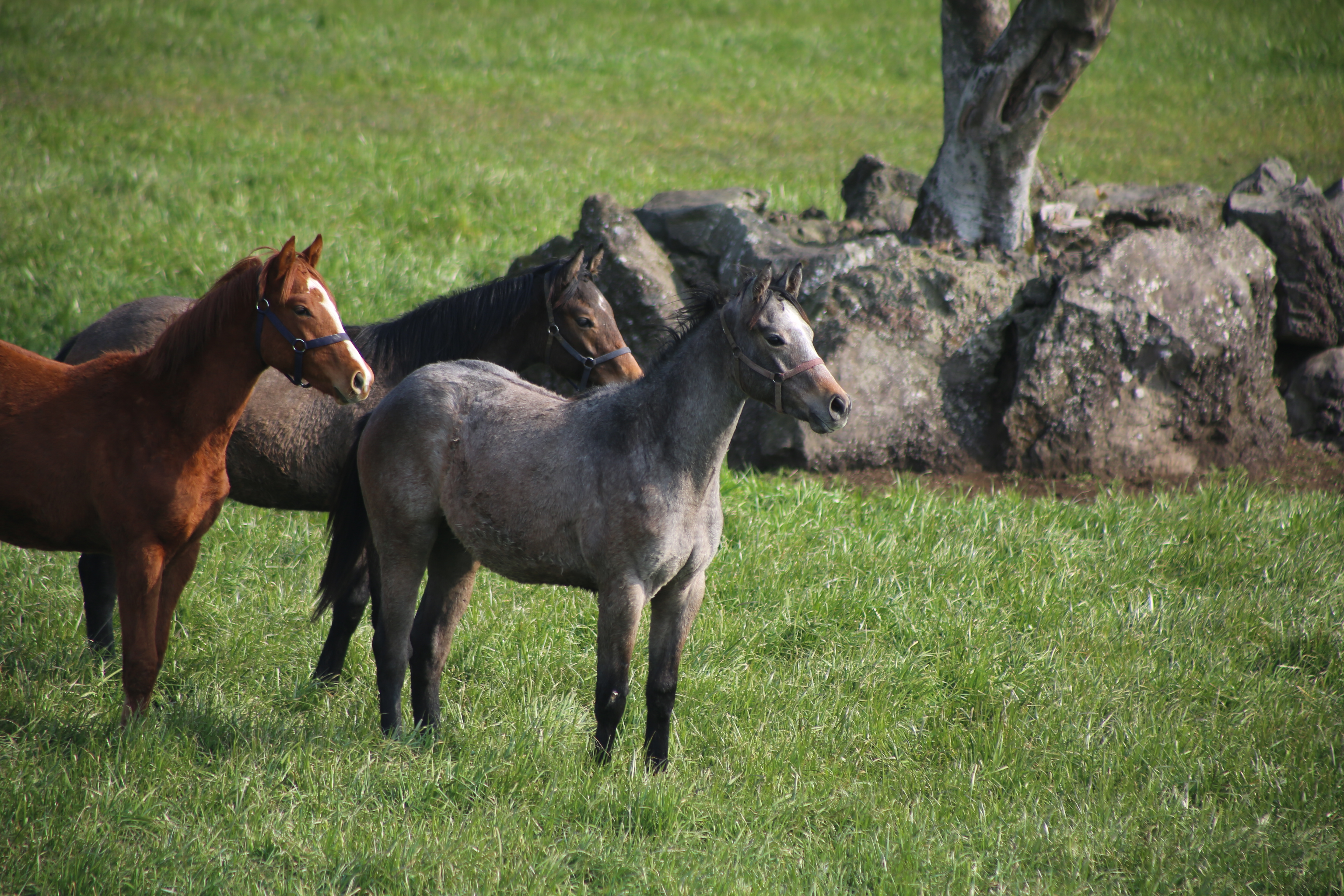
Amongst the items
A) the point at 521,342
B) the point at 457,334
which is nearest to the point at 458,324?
the point at 457,334

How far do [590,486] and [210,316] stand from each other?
5.06 feet

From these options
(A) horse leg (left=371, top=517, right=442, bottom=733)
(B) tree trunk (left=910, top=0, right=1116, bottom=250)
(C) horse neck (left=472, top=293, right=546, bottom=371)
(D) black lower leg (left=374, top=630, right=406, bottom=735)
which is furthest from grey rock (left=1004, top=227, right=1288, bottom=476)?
(D) black lower leg (left=374, top=630, right=406, bottom=735)

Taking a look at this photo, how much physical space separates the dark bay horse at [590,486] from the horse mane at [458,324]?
763mm

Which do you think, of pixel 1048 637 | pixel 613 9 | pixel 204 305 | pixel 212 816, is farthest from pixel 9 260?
pixel 613 9

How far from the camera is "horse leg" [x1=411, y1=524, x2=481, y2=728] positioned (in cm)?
425

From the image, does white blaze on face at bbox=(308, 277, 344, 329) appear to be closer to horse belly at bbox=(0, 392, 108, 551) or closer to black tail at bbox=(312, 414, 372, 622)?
black tail at bbox=(312, 414, 372, 622)

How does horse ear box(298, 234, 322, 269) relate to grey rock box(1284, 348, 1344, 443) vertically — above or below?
above

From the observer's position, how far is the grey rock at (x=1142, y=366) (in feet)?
22.8

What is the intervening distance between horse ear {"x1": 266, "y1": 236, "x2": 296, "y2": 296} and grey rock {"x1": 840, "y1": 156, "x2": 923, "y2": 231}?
597cm

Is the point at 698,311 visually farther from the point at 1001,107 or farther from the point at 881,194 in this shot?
the point at 881,194

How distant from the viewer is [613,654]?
373cm

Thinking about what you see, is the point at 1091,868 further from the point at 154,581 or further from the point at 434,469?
the point at 154,581

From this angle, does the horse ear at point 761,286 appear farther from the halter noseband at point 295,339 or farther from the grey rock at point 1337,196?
the grey rock at point 1337,196

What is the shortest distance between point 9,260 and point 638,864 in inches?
339
